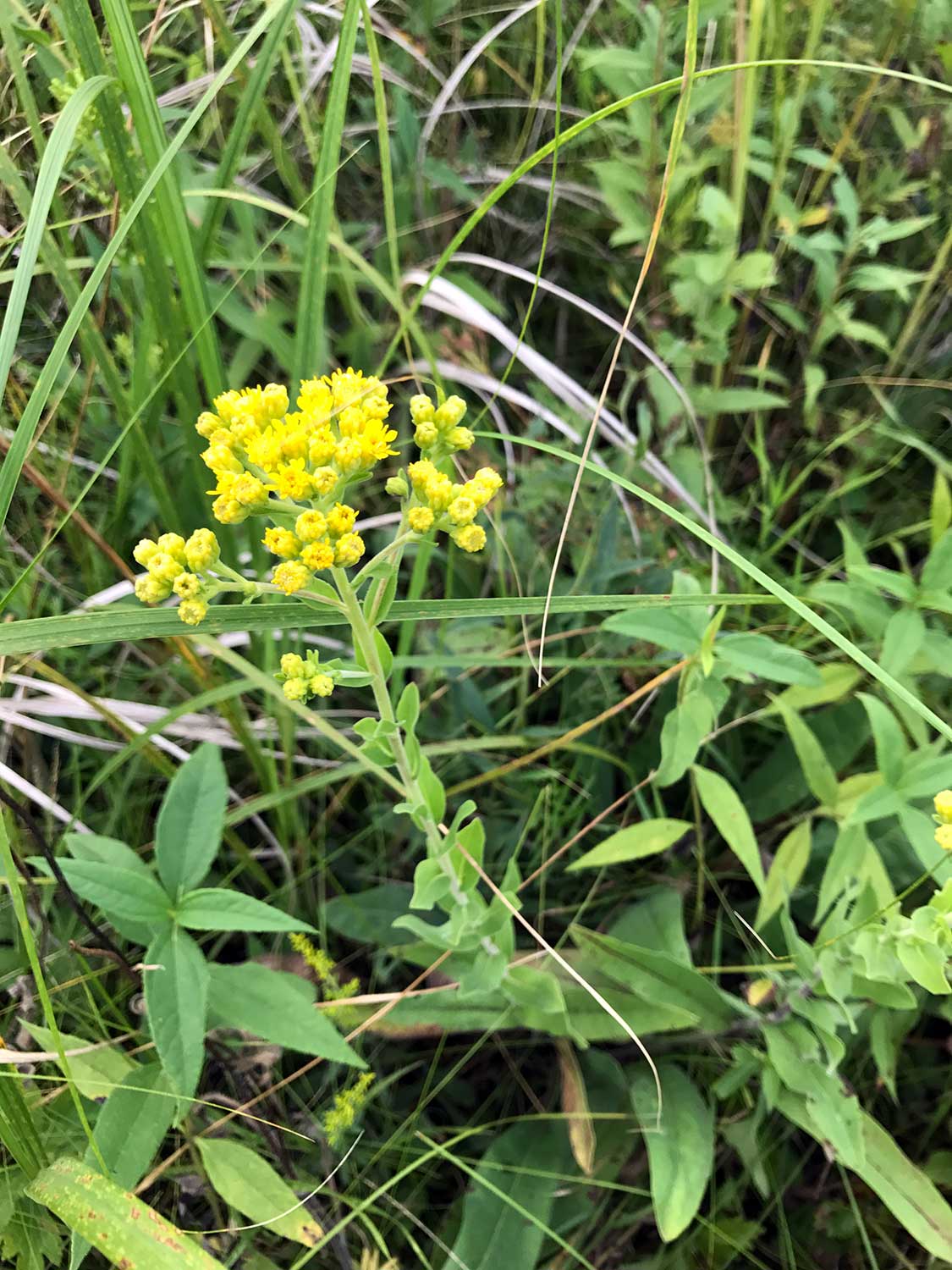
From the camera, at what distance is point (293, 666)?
1091 millimetres

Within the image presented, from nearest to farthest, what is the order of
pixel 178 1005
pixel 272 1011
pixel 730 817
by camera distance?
pixel 178 1005, pixel 272 1011, pixel 730 817

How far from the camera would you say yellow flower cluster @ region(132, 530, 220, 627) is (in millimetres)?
1047

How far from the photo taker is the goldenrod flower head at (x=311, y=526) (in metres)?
1.00

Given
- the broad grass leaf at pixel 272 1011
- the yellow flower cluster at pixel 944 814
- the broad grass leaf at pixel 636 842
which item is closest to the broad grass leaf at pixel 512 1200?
the broad grass leaf at pixel 272 1011

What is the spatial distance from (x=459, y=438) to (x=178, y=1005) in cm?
88

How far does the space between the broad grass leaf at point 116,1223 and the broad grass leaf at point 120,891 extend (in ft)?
1.09

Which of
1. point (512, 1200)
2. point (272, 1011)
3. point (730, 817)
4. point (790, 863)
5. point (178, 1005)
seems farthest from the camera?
point (790, 863)

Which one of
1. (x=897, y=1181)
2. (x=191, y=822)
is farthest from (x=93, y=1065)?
(x=897, y=1181)

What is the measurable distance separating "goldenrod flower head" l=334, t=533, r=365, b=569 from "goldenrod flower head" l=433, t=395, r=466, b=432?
8.7 inches

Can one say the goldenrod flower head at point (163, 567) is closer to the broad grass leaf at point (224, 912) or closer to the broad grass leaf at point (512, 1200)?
the broad grass leaf at point (224, 912)

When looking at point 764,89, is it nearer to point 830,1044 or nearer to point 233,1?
point 233,1

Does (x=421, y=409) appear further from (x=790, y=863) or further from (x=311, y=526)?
(x=790, y=863)

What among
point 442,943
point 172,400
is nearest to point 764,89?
point 172,400

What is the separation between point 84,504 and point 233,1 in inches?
43.5
